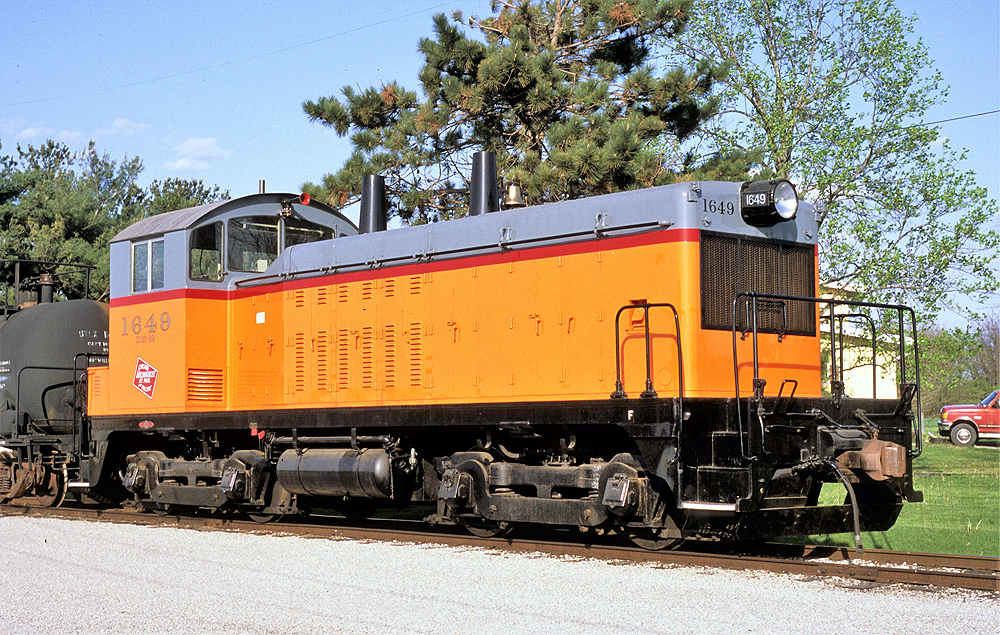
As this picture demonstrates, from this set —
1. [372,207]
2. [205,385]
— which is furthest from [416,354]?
[205,385]

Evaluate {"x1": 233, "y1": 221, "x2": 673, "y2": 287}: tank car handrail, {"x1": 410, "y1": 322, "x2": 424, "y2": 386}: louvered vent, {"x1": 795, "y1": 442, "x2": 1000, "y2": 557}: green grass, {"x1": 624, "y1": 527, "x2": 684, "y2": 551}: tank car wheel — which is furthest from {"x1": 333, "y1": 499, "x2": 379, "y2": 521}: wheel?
{"x1": 795, "y1": 442, "x2": 1000, "y2": 557}: green grass

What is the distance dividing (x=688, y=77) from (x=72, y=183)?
33.3 m

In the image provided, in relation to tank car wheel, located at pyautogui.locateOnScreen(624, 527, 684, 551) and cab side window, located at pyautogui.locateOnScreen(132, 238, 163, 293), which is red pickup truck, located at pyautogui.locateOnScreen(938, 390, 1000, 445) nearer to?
tank car wheel, located at pyautogui.locateOnScreen(624, 527, 684, 551)

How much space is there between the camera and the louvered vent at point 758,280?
831 centimetres

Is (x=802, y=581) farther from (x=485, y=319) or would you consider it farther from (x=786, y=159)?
(x=786, y=159)

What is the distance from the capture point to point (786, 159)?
18.4 meters

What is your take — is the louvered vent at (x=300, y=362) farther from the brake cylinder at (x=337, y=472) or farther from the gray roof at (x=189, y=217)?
the gray roof at (x=189, y=217)

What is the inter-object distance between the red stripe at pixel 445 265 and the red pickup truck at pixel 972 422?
93.8ft

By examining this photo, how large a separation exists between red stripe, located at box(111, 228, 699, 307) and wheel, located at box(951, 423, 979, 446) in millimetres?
28627

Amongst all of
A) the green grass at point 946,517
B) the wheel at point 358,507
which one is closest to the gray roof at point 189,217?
the wheel at point 358,507

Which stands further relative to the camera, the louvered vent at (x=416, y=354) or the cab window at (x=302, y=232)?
the cab window at (x=302, y=232)

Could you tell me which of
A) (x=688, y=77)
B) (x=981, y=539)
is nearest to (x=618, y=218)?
(x=981, y=539)

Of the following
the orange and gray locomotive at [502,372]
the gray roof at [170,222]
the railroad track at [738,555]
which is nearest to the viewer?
the railroad track at [738,555]

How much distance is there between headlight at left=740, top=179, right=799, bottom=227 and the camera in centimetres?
842
